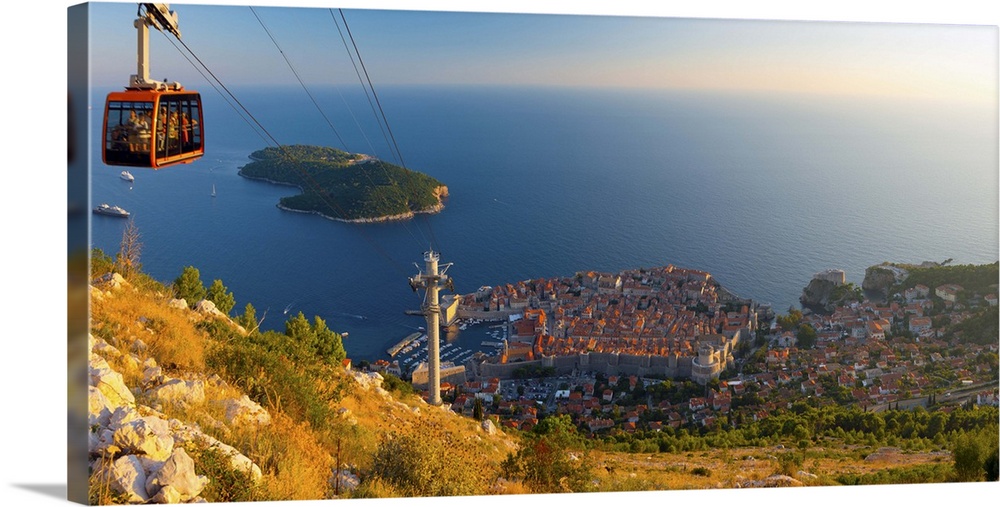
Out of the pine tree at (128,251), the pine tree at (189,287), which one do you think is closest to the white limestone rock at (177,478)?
the pine tree at (128,251)

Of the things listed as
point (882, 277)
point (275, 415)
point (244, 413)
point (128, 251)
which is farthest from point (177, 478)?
point (882, 277)

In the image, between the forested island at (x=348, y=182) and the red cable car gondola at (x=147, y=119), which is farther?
the forested island at (x=348, y=182)

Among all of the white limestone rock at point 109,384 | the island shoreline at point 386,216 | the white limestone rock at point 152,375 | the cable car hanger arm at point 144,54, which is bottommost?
the white limestone rock at point 152,375

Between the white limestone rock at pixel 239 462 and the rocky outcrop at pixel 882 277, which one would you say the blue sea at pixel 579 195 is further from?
the white limestone rock at pixel 239 462

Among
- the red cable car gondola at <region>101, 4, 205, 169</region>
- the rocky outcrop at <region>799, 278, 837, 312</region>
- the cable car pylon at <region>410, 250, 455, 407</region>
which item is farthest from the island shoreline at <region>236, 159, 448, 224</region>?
the rocky outcrop at <region>799, 278, 837, 312</region>

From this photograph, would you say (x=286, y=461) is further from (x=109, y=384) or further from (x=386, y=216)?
(x=386, y=216)

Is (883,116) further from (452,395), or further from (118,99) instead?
(118,99)

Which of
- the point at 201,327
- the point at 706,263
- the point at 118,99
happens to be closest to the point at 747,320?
the point at 706,263
